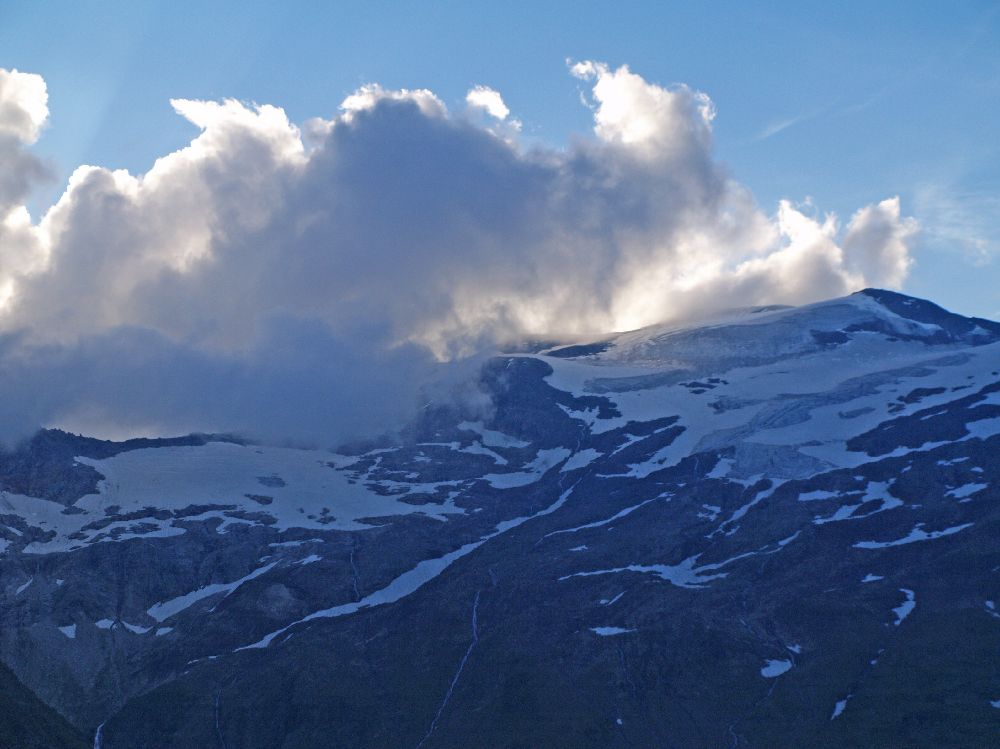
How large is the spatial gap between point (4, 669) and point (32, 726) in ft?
58.3

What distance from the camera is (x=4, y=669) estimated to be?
492 feet

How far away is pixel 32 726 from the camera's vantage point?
13475 centimetres

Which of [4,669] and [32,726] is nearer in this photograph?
[32,726]
